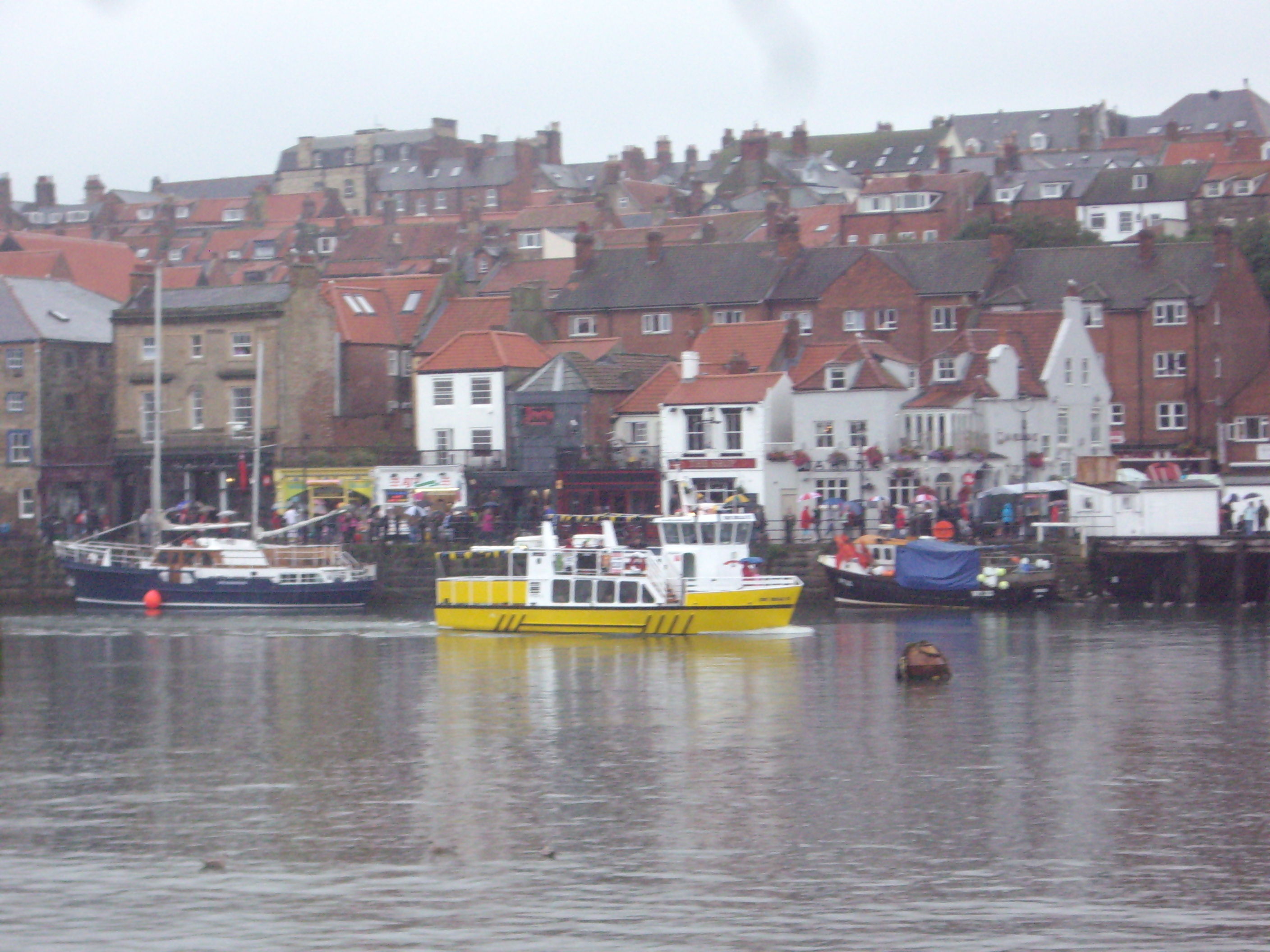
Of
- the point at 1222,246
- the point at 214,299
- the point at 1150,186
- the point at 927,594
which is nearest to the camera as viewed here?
the point at 927,594

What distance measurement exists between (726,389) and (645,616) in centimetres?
2128

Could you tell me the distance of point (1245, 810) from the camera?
99.4 feet

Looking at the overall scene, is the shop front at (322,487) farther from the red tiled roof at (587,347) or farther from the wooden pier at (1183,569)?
the wooden pier at (1183,569)

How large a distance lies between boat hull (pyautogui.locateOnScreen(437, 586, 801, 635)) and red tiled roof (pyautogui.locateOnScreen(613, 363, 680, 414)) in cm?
2211

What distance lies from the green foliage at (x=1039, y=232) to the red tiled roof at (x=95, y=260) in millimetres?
52563

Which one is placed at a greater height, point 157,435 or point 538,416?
point 538,416

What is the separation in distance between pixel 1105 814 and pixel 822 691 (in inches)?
565

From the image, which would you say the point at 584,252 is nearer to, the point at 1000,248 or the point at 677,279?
the point at 677,279

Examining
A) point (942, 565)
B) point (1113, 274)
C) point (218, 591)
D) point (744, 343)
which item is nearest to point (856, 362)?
point (744, 343)

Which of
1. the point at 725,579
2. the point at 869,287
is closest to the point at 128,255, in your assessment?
the point at 869,287

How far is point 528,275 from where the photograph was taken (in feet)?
342

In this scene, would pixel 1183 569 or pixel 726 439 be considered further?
pixel 726 439

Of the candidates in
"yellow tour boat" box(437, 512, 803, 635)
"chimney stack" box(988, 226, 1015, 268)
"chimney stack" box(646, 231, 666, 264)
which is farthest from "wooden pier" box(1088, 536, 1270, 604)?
"chimney stack" box(646, 231, 666, 264)

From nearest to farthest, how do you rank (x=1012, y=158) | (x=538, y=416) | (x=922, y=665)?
(x=922, y=665), (x=538, y=416), (x=1012, y=158)
